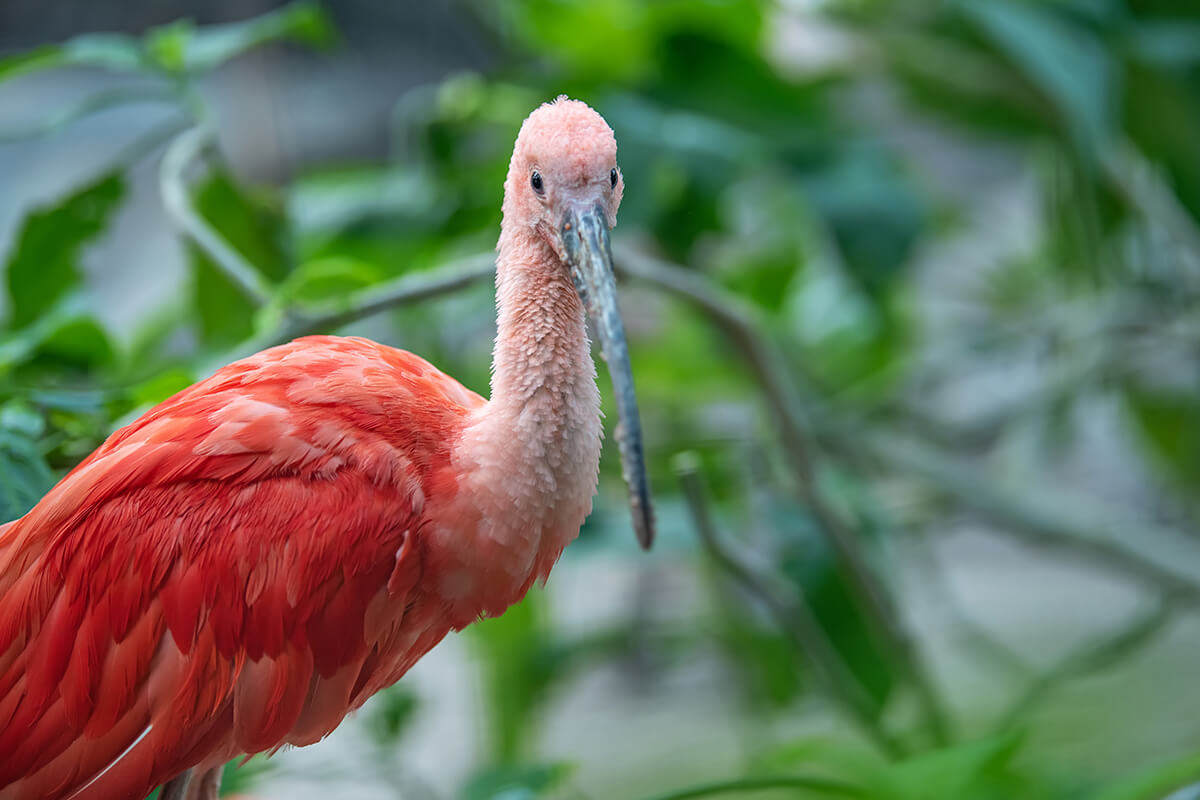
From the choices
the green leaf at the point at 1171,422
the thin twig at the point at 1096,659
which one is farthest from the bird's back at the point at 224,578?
the green leaf at the point at 1171,422

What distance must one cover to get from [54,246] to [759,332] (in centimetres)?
75

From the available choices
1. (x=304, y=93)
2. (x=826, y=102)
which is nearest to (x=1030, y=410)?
(x=826, y=102)

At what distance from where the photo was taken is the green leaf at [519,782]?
0.88 meters

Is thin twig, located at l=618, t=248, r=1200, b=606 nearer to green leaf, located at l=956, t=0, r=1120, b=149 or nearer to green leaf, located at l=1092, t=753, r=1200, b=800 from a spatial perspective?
green leaf, located at l=956, t=0, r=1120, b=149

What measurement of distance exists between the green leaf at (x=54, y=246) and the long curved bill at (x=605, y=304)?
2.47ft

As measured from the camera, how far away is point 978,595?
10.9 ft

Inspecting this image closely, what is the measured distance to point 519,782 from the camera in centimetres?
90

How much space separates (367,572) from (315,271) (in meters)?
0.43

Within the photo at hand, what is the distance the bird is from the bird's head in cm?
4

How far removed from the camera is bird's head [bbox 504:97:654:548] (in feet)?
1.66

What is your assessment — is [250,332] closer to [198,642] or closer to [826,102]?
[198,642]

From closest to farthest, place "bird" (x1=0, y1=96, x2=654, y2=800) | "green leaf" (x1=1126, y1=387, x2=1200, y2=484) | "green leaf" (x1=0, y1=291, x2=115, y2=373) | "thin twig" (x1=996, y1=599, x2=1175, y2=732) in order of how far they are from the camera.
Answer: "bird" (x1=0, y1=96, x2=654, y2=800) → "green leaf" (x1=0, y1=291, x2=115, y2=373) → "thin twig" (x1=996, y1=599, x2=1175, y2=732) → "green leaf" (x1=1126, y1=387, x2=1200, y2=484)

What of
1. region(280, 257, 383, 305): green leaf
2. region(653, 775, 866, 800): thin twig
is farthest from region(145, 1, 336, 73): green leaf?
region(653, 775, 866, 800): thin twig

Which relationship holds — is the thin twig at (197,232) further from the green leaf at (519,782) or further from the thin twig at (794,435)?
the green leaf at (519,782)
